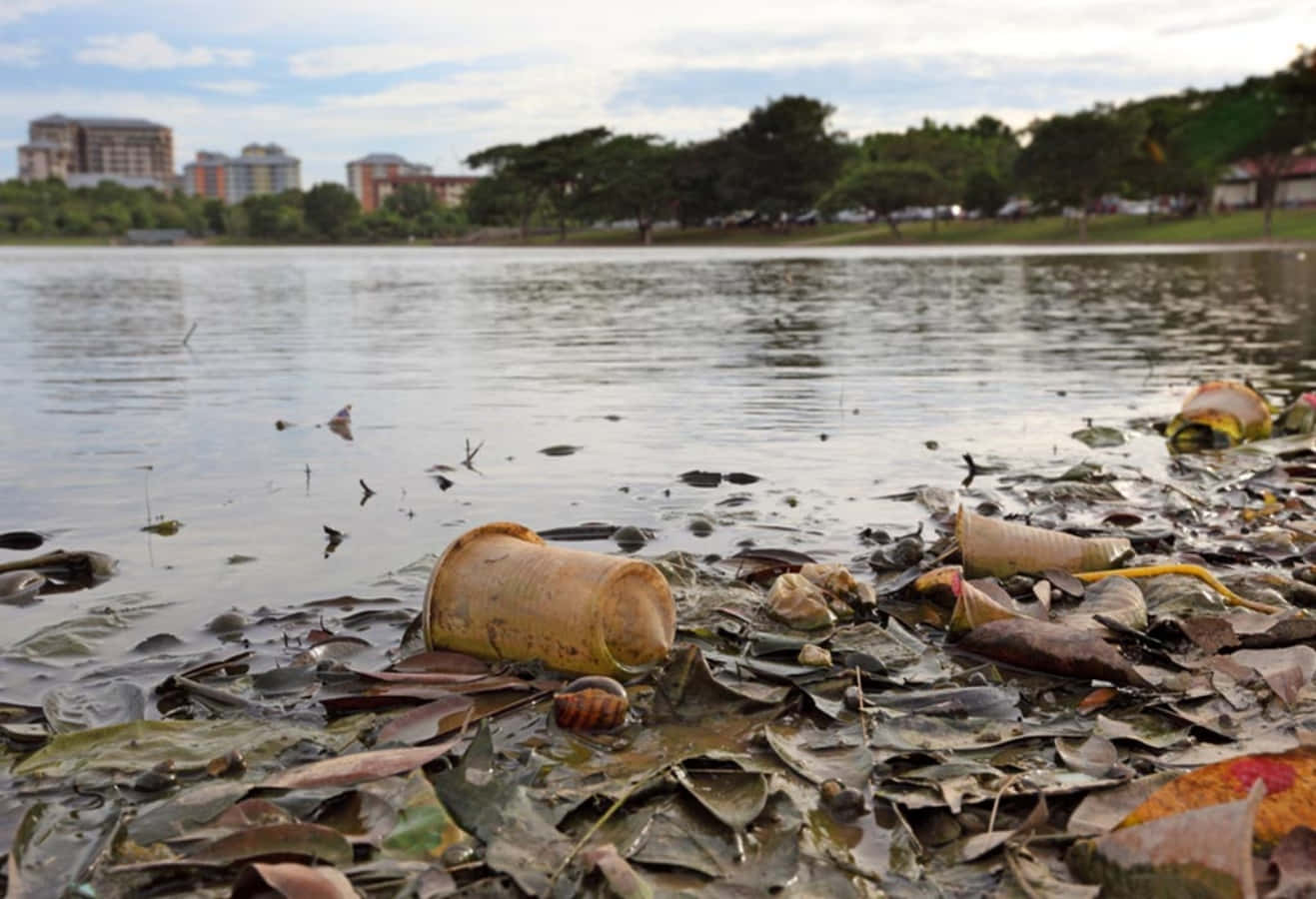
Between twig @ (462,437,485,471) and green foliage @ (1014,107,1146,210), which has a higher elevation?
green foliage @ (1014,107,1146,210)

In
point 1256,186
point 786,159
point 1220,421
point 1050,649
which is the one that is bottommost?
point 1050,649

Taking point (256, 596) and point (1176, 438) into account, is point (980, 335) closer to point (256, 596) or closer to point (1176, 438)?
point (1176, 438)

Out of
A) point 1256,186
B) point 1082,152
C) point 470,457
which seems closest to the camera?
point 470,457

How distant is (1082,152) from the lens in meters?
80.2

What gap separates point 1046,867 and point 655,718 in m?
1.34

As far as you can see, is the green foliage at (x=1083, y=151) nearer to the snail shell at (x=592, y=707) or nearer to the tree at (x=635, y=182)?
the tree at (x=635, y=182)

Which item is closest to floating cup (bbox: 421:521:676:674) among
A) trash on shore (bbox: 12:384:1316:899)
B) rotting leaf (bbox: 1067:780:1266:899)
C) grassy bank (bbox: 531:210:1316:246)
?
trash on shore (bbox: 12:384:1316:899)

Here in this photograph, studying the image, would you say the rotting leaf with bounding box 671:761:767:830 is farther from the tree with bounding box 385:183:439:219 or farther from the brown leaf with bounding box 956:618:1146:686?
the tree with bounding box 385:183:439:219

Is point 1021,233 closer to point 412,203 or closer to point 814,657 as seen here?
point 814,657

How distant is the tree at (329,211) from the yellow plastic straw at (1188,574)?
A: 452 feet

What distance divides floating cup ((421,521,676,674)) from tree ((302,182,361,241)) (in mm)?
137778

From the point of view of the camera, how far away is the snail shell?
3689 mm

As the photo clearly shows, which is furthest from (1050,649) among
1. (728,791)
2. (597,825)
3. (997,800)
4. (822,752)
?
(597,825)

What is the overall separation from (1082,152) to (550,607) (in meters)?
83.6
